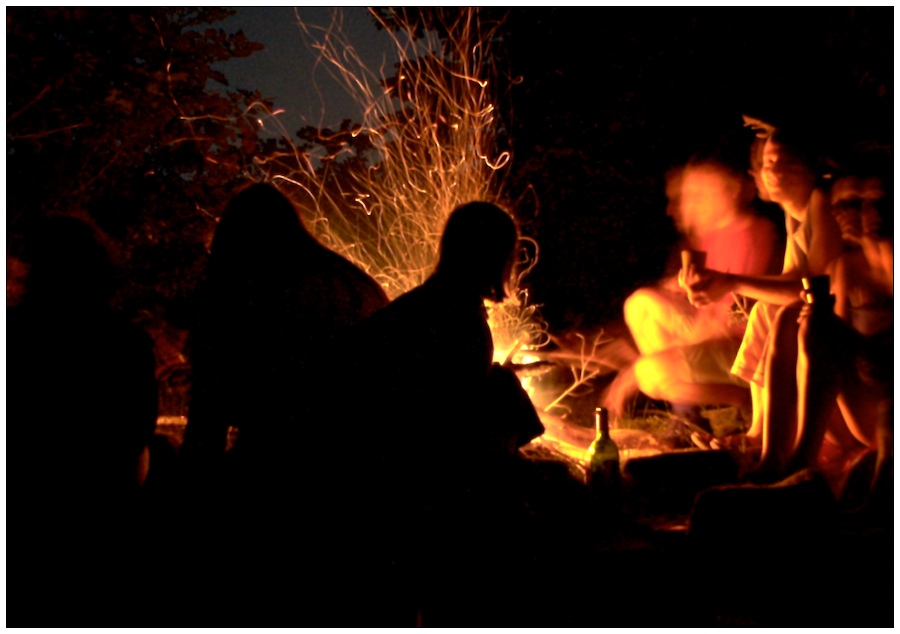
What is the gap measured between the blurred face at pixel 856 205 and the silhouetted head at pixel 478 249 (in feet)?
7.04

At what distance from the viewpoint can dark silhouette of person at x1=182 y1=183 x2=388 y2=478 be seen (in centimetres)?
263

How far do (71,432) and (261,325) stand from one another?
92cm

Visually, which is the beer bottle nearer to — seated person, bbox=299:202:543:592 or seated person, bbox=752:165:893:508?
seated person, bbox=752:165:893:508

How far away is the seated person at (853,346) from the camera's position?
3.52m

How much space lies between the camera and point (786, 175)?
13.0ft

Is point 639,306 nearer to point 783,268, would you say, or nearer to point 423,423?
point 783,268

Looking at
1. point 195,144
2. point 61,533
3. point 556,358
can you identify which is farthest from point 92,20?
point 556,358

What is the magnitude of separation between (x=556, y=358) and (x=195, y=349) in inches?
136

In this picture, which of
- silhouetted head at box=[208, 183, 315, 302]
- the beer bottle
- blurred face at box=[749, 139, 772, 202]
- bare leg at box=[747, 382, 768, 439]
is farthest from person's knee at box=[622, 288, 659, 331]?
silhouetted head at box=[208, 183, 315, 302]

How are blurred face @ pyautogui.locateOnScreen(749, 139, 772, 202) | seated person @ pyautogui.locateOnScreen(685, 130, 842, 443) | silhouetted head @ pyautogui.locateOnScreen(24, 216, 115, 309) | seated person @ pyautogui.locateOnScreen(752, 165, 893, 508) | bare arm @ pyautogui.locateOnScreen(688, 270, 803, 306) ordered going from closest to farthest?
silhouetted head @ pyautogui.locateOnScreen(24, 216, 115, 309) → seated person @ pyautogui.locateOnScreen(752, 165, 893, 508) → seated person @ pyautogui.locateOnScreen(685, 130, 842, 443) → bare arm @ pyautogui.locateOnScreen(688, 270, 803, 306) → blurred face @ pyautogui.locateOnScreen(749, 139, 772, 202)

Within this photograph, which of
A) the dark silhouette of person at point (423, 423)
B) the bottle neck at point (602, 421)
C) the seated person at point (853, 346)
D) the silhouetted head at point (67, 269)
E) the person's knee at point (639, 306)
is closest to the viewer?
the dark silhouette of person at point (423, 423)

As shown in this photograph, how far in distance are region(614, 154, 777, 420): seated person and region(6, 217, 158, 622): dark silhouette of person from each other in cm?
348

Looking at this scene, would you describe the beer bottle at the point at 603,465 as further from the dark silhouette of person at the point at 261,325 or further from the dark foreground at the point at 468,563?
the dark silhouette of person at the point at 261,325

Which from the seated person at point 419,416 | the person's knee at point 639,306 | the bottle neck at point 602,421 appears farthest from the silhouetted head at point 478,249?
the person's knee at point 639,306
